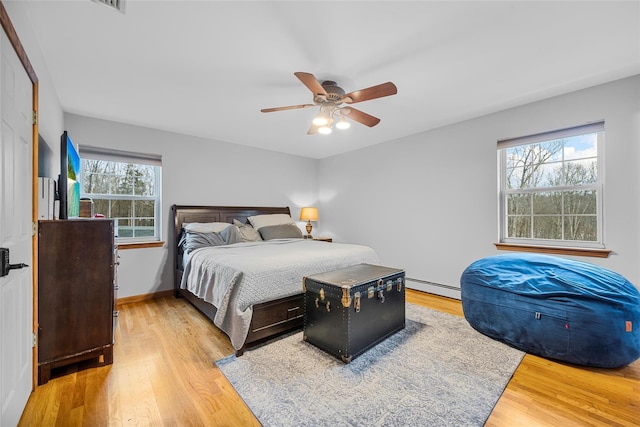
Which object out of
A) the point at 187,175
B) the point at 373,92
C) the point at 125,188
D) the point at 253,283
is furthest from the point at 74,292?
the point at 373,92

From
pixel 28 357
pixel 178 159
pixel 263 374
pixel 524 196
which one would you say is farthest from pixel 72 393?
pixel 524 196

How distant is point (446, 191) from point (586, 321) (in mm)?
2158

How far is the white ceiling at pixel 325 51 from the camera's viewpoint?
1684 millimetres

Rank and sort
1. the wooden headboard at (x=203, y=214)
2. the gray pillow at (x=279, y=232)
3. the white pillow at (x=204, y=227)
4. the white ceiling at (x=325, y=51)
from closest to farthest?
the white ceiling at (x=325, y=51), the white pillow at (x=204, y=227), the wooden headboard at (x=203, y=214), the gray pillow at (x=279, y=232)

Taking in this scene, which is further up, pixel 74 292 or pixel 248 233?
pixel 248 233

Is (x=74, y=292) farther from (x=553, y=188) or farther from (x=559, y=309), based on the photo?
(x=553, y=188)

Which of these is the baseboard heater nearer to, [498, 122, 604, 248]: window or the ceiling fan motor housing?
[498, 122, 604, 248]: window

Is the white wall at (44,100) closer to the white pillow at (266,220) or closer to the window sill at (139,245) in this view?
the window sill at (139,245)

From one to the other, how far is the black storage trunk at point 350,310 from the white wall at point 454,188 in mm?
1623

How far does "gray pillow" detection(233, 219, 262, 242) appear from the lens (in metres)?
3.97

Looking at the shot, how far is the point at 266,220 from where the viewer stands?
4496mm

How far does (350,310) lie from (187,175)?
3.26 meters

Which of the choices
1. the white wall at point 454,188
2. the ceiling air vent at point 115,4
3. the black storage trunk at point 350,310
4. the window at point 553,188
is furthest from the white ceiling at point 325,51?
the black storage trunk at point 350,310

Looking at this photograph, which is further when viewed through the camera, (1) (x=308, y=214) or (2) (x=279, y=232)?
(1) (x=308, y=214)
